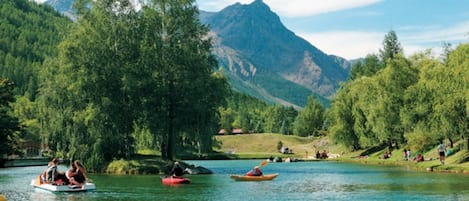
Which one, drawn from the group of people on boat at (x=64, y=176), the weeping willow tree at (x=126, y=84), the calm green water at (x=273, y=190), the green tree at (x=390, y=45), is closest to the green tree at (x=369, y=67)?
the green tree at (x=390, y=45)

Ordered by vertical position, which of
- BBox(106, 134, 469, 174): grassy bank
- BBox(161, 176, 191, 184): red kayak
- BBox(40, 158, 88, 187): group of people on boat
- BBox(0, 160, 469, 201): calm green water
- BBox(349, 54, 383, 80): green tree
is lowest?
BBox(0, 160, 469, 201): calm green water

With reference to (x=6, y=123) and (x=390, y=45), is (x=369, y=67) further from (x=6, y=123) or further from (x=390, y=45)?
(x=6, y=123)

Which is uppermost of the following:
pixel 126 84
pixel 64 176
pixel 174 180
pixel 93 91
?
pixel 126 84

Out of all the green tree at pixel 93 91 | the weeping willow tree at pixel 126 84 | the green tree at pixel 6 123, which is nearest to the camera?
the green tree at pixel 93 91

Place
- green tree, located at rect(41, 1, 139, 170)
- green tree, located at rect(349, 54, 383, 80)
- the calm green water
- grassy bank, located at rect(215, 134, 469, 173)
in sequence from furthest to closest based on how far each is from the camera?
green tree, located at rect(349, 54, 383, 80) < grassy bank, located at rect(215, 134, 469, 173) < green tree, located at rect(41, 1, 139, 170) < the calm green water

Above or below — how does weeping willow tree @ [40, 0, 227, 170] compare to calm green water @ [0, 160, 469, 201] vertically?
above

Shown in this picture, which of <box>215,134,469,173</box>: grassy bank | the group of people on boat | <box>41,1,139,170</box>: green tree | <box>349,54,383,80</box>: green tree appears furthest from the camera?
<box>349,54,383,80</box>: green tree

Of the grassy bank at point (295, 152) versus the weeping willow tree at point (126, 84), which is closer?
the weeping willow tree at point (126, 84)

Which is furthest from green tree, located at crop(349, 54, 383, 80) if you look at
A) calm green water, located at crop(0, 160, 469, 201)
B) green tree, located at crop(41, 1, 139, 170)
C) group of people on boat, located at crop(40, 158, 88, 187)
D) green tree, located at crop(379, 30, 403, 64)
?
group of people on boat, located at crop(40, 158, 88, 187)

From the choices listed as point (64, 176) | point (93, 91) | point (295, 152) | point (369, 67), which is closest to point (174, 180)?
point (64, 176)

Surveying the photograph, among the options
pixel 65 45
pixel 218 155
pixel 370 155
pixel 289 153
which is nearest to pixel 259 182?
pixel 65 45

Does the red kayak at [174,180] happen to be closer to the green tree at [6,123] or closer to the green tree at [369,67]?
the green tree at [6,123]

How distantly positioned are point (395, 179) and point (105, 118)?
26725mm

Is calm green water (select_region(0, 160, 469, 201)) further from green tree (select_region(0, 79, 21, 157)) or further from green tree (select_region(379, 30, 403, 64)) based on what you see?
green tree (select_region(379, 30, 403, 64))
